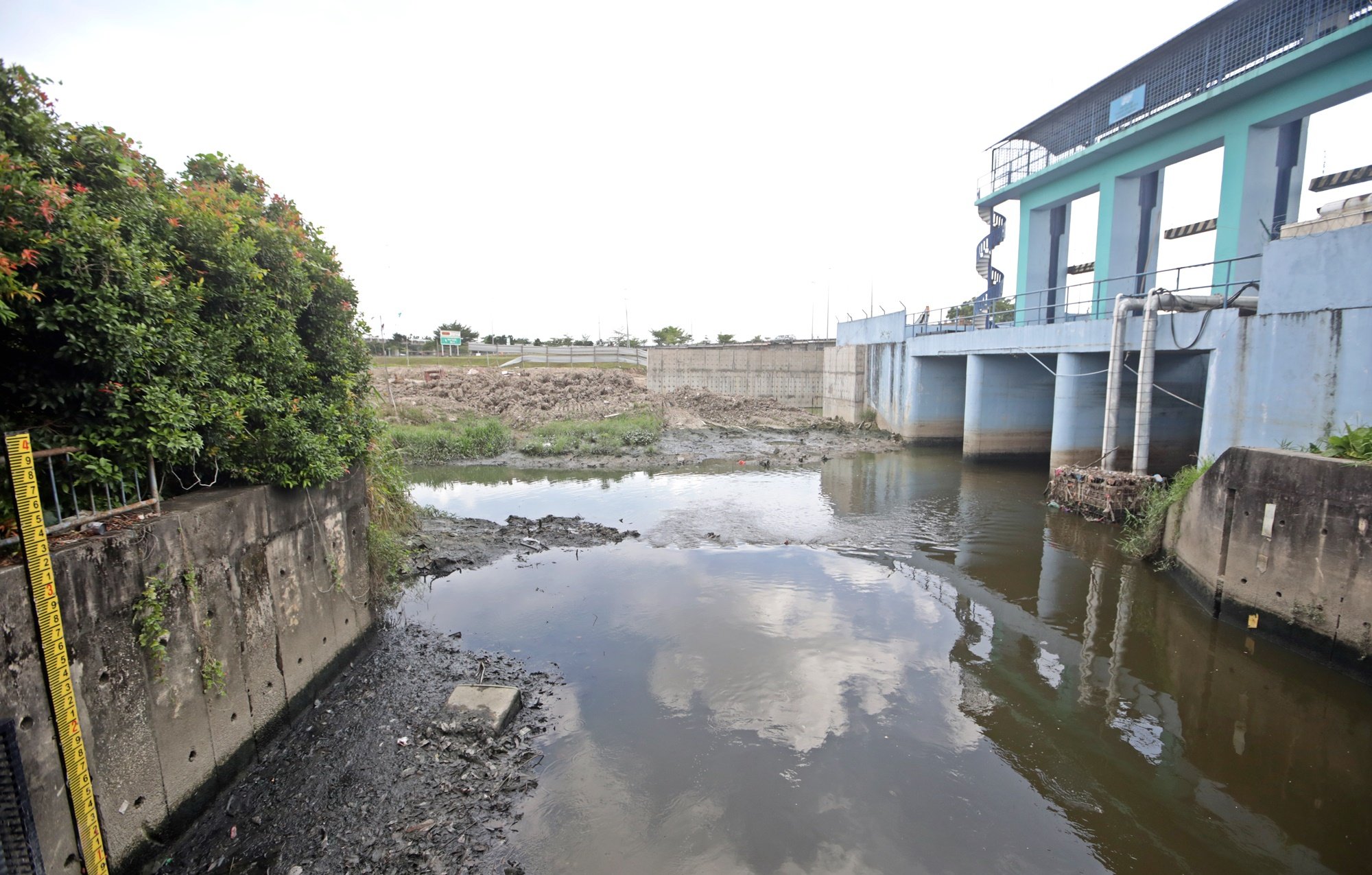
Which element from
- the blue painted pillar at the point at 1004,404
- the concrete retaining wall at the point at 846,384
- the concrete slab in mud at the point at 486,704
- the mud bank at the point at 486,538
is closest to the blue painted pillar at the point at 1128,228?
the blue painted pillar at the point at 1004,404

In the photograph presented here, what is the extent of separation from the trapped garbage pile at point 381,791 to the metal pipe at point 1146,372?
1429 cm

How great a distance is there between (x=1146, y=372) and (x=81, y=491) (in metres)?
18.3

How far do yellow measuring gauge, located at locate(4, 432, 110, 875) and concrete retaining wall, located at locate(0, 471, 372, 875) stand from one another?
10 centimetres

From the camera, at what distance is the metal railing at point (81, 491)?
192 inches

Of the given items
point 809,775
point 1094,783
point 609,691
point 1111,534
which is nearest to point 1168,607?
point 1111,534

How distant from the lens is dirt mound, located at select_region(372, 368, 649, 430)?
1314 inches

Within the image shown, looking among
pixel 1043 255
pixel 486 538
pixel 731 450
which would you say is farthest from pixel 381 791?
pixel 1043 255

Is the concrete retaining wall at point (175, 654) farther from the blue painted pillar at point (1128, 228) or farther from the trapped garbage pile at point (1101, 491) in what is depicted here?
the blue painted pillar at point (1128, 228)

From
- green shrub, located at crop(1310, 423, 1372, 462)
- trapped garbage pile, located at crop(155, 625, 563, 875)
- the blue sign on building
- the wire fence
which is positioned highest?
the blue sign on building

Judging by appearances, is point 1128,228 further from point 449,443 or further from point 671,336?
point 671,336

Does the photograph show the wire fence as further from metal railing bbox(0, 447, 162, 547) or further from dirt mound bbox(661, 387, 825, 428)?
metal railing bbox(0, 447, 162, 547)

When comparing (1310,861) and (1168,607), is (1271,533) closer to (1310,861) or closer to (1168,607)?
(1168,607)

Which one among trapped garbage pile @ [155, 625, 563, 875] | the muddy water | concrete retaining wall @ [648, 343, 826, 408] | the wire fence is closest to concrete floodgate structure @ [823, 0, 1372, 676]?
the muddy water

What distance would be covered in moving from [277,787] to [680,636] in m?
5.07
